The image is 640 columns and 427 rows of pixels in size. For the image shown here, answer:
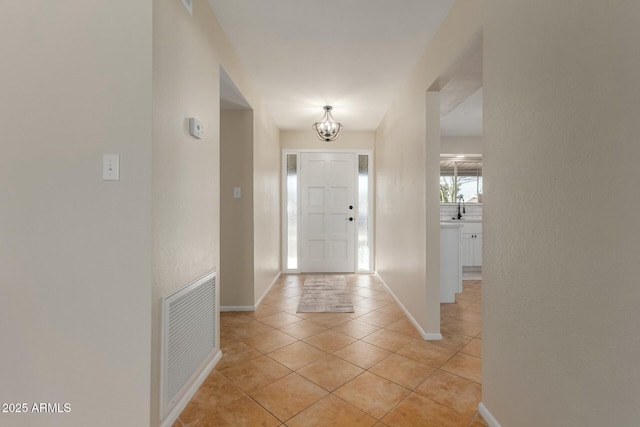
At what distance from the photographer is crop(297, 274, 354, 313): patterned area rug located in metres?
3.32

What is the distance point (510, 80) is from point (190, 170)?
1.73 meters

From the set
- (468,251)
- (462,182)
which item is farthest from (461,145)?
(468,251)

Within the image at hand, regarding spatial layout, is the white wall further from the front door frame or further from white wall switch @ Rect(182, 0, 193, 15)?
the front door frame

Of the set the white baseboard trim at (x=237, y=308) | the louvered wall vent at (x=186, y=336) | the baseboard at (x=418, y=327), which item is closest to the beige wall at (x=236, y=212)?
the white baseboard trim at (x=237, y=308)

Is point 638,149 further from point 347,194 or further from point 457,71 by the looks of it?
point 347,194

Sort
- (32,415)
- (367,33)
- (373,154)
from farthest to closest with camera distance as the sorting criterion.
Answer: (373,154), (367,33), (32,415)

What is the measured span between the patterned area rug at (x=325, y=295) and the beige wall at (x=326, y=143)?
217 centimetres

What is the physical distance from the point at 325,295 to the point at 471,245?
2866 millimetres

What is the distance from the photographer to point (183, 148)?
1690 mm

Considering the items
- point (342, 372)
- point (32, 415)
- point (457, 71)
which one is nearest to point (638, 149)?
point (457, 71)

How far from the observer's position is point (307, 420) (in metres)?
1.54

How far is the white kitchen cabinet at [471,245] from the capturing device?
509 centimetres

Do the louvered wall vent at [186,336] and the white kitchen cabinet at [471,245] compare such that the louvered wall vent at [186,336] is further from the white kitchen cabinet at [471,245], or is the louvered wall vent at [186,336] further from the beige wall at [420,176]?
the white kitchen cabinet at [471,245]

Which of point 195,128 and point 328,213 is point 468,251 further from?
point 195,128
